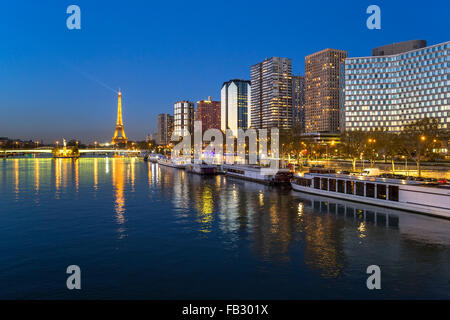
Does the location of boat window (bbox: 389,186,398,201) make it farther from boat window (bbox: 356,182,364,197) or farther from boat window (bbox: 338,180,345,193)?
boat window (bbox: 338,180,345,193)

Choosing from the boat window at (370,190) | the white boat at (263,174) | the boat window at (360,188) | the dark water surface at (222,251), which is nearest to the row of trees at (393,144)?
the white boat at (263,174)

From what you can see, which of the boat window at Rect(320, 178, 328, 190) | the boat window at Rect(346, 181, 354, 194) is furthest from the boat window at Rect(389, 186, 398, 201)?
the boat window at Rect(320, 178, 328, 190)

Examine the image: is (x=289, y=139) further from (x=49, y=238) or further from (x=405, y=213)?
(x=49, y=238)

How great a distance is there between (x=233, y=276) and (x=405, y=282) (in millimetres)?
10145

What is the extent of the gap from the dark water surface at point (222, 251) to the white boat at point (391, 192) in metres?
1.50

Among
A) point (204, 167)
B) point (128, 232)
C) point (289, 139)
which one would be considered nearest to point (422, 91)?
point (289, 139)

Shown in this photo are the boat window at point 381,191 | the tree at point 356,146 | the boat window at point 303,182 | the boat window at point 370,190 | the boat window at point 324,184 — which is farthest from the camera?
the tree at point 356,146

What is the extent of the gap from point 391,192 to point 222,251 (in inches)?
1048

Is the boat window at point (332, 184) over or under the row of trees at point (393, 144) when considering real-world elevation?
under

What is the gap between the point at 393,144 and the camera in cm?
9931

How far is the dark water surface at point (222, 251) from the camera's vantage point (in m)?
20.1

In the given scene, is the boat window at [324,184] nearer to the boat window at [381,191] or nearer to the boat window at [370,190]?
the boat window at [370,190]

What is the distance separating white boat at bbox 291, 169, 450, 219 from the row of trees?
22.4 meters

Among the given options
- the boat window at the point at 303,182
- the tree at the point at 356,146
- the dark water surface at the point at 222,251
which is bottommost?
the dark water surface at the point at 222,251
